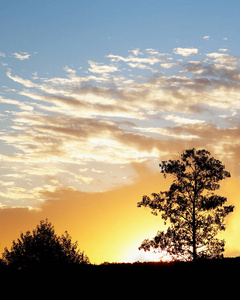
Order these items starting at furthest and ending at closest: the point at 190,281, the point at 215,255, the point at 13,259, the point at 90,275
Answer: the point at 13,259 → the point at 215,255 → the point at 90,275 → the point at 190,281

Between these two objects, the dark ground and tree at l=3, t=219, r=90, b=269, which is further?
tree at l=3, t=219, r=90, b=269

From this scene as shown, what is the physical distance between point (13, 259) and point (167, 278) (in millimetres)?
54748

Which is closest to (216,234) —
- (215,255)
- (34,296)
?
(215,255)

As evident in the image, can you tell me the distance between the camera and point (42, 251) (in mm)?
72688

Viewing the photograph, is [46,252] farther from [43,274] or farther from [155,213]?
[43,274]

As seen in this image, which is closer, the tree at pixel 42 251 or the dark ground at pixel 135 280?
the dark ground at pixel 135 280

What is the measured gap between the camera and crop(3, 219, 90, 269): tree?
71.7 meters

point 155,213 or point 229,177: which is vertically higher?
point 229,177

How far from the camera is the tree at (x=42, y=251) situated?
71688 mm

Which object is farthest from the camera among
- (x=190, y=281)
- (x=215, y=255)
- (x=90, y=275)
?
(x=215, y=255)

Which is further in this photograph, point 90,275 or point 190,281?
point 90,275

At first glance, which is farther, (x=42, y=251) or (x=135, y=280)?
(x=42, y=251)

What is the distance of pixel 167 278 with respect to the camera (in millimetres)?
21953

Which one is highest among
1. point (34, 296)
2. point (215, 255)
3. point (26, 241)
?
point (26, 241)
